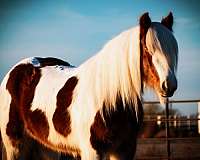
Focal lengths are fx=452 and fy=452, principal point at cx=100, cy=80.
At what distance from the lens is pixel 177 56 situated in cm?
296

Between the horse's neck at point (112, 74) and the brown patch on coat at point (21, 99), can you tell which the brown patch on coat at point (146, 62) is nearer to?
the horse's neck at point (112, 74)

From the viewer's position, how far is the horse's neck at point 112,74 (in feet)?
10.3

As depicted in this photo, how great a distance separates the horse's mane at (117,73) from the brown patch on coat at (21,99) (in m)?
0.89

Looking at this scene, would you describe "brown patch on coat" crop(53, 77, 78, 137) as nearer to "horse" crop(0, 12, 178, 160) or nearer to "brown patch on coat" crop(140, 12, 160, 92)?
"horse" crop(0, 12, 178, 160)

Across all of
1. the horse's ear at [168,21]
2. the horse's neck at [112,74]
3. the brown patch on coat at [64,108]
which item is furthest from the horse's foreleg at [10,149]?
the horse's ear at [168,21]

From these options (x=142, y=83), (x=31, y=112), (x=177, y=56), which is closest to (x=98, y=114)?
(x=142, y=83)

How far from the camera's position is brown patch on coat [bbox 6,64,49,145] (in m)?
4.17

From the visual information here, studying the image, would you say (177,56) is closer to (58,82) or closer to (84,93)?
(84,93)

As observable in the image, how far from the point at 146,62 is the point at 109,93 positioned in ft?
1.31

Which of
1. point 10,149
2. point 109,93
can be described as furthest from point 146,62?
point 10,149

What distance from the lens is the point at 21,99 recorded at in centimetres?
433

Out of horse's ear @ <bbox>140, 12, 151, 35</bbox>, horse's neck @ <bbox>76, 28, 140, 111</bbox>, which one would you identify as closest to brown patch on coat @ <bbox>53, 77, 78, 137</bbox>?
horse's neck @ <bbox>76, 28, 140, 111</bbox>

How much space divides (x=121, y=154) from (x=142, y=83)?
577mm

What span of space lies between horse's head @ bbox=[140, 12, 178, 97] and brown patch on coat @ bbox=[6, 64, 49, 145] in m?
1.44
